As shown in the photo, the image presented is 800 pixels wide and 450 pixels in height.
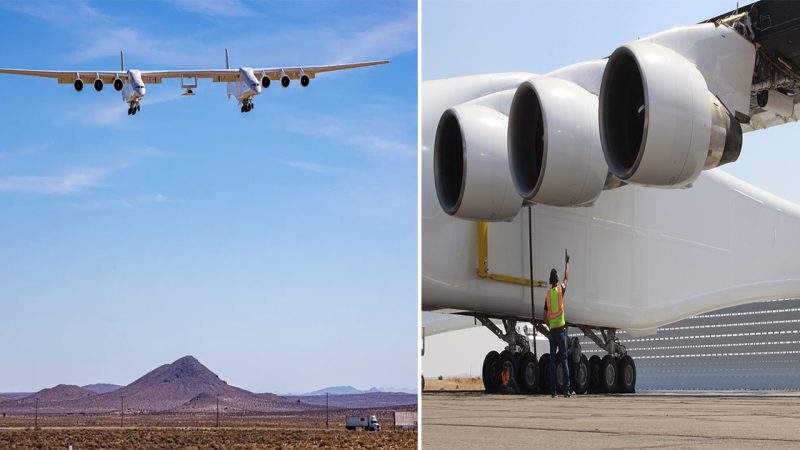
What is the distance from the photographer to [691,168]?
406 inches

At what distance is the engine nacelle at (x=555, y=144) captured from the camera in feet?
37.0

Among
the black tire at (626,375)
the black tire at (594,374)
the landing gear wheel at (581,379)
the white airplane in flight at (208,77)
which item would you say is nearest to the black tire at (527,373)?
the landing gear wheel at (581,379)

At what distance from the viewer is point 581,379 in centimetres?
1564

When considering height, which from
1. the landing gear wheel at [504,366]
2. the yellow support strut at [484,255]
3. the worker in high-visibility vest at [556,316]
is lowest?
the landing gear wheel at [504,366]

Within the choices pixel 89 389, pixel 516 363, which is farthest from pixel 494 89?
pixel 89 389

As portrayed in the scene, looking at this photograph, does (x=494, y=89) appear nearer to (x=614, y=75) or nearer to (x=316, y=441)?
(x=614, y=75)

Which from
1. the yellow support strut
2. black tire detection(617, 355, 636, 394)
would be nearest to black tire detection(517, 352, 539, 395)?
the yellow support strut

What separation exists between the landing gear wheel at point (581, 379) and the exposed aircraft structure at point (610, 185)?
8cm

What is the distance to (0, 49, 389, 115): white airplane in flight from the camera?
3997 cm

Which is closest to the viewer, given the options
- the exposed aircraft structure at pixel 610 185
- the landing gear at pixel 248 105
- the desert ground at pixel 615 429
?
the desert ground at pixel 615 429

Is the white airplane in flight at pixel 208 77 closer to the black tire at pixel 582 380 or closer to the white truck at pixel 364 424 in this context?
the black tire at pixel 582 380

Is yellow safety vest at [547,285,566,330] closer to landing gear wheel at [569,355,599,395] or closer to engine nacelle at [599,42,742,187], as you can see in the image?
engine nacelle at [599,42,742,187]

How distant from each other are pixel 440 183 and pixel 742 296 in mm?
11940

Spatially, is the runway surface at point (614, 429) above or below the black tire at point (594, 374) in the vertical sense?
above
